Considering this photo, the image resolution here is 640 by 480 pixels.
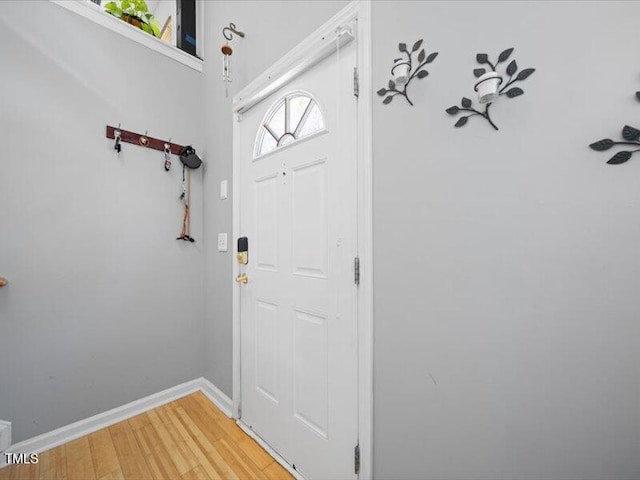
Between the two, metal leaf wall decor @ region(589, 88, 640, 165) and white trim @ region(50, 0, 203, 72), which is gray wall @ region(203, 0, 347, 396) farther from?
metal leaf wall decor @ region(589, 88, 640, 165)

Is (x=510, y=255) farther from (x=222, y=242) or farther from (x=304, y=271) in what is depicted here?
(x=222, y=242)

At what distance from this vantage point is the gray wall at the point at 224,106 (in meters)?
1.40

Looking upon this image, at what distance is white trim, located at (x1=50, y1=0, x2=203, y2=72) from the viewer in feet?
5.04

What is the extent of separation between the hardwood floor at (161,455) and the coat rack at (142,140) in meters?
1.90

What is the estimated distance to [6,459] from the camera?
1.31 m

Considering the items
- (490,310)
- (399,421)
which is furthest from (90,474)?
(490,310)

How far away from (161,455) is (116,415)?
20.5 inches

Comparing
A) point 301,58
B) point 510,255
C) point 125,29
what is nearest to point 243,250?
point 301,58

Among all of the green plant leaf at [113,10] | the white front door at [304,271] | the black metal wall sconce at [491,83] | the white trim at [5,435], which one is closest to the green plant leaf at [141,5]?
the green plant leaf at [113,10]

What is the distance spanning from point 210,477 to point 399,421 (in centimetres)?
106

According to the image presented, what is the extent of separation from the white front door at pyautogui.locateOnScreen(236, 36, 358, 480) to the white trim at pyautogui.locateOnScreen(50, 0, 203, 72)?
2.99 ft

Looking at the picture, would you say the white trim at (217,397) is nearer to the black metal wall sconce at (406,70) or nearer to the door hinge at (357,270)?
the door hinge at (357,270)

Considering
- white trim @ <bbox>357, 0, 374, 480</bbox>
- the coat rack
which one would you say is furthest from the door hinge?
the coat rack

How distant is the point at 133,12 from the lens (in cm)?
179
